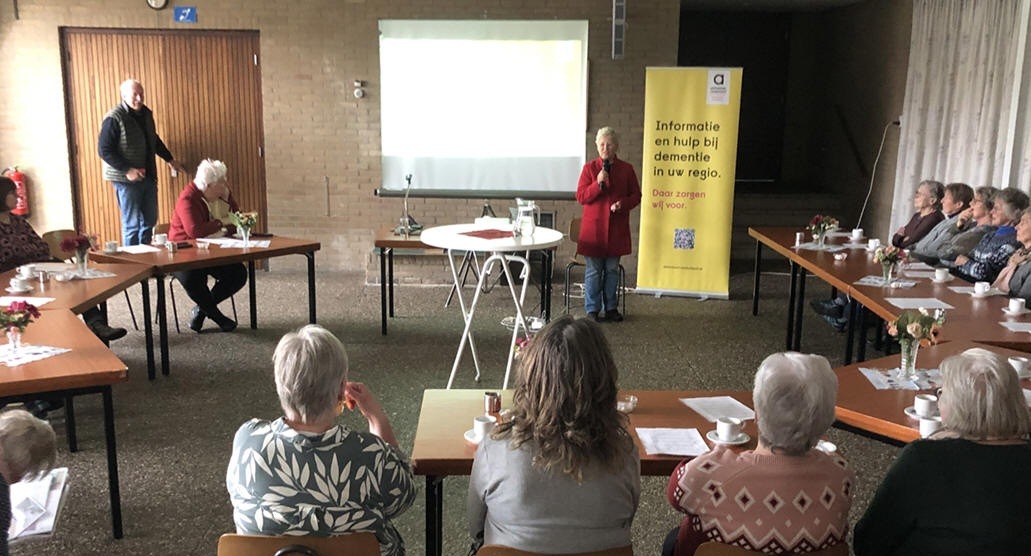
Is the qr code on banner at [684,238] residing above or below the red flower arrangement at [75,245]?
below

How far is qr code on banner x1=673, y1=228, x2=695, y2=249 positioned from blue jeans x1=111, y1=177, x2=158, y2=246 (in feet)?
15.3

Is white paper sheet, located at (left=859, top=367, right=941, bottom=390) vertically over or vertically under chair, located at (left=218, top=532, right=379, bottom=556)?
over

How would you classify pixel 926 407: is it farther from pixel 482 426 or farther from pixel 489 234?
pixel 489 234

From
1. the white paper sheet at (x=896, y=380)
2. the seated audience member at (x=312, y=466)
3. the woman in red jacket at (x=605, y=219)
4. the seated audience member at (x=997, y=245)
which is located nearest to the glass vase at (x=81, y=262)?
the seated audience member at (x=312, y=466)

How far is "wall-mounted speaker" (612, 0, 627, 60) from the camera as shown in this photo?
756cm

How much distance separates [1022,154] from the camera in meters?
6.27

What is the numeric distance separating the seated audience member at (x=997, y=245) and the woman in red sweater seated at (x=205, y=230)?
16.5ft

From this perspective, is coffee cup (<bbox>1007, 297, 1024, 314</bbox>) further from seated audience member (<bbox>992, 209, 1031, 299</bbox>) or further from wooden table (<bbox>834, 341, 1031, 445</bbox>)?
wooden table (<bbox>834, 341, 1031, 445</bbox>)

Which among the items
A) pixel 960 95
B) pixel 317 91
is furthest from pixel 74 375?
pixel 960 95

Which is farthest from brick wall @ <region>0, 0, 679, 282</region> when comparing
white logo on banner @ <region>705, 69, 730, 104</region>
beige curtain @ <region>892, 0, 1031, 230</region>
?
beige curtain @ <region>892, 0, 1031, 230</region>

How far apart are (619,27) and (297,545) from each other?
675cm

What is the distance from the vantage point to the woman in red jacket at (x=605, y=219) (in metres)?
6.46

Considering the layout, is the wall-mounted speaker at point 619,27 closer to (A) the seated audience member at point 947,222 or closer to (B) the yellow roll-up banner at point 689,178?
(B) the yellow roll-up banner at point 689,178

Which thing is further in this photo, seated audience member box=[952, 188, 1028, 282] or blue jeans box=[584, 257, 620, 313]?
blue jeans box=[584, 257, 620, 313]
